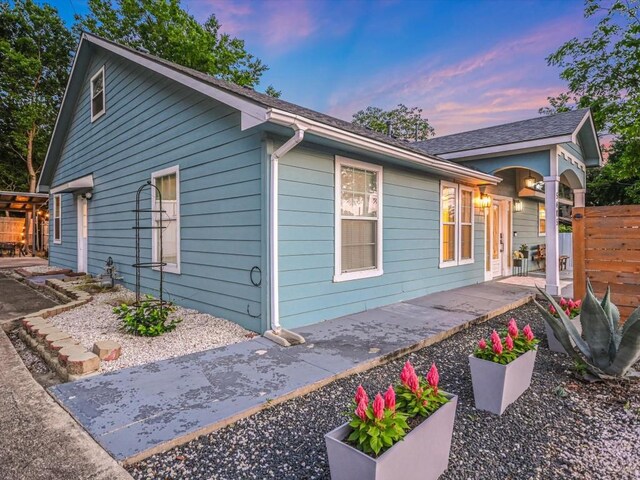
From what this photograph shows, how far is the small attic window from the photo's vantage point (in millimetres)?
7742

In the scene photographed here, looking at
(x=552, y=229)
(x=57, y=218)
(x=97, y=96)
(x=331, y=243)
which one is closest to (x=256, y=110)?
(x=331, y=243)

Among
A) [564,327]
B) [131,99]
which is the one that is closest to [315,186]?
[564,327]

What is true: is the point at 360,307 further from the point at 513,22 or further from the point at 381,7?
the point at 513,22

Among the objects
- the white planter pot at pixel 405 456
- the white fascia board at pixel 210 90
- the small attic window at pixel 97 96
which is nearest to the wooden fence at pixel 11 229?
the small attic window at pixel 97 96

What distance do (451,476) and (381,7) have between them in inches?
383

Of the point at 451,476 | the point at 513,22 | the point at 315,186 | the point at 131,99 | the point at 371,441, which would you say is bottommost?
the point at 451,476

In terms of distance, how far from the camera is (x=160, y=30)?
18.3 meters

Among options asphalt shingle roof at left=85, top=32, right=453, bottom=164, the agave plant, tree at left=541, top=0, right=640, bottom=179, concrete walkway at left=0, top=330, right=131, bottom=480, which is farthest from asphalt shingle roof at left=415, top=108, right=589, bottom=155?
tree at left=541, top=0, right=640, bottom=179

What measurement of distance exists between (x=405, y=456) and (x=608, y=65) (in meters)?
21.2

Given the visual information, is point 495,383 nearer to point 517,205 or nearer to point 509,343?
point 509,343

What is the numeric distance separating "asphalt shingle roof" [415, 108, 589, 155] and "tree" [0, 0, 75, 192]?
20.6m

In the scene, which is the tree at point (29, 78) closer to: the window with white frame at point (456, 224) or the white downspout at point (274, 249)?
the white downspout at point (274, 249)

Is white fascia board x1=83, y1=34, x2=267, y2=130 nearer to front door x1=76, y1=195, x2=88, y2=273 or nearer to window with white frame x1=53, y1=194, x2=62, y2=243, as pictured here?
front door x1=76, y1=195, x2=88, y2=273

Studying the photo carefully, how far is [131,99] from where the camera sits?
260 inches
